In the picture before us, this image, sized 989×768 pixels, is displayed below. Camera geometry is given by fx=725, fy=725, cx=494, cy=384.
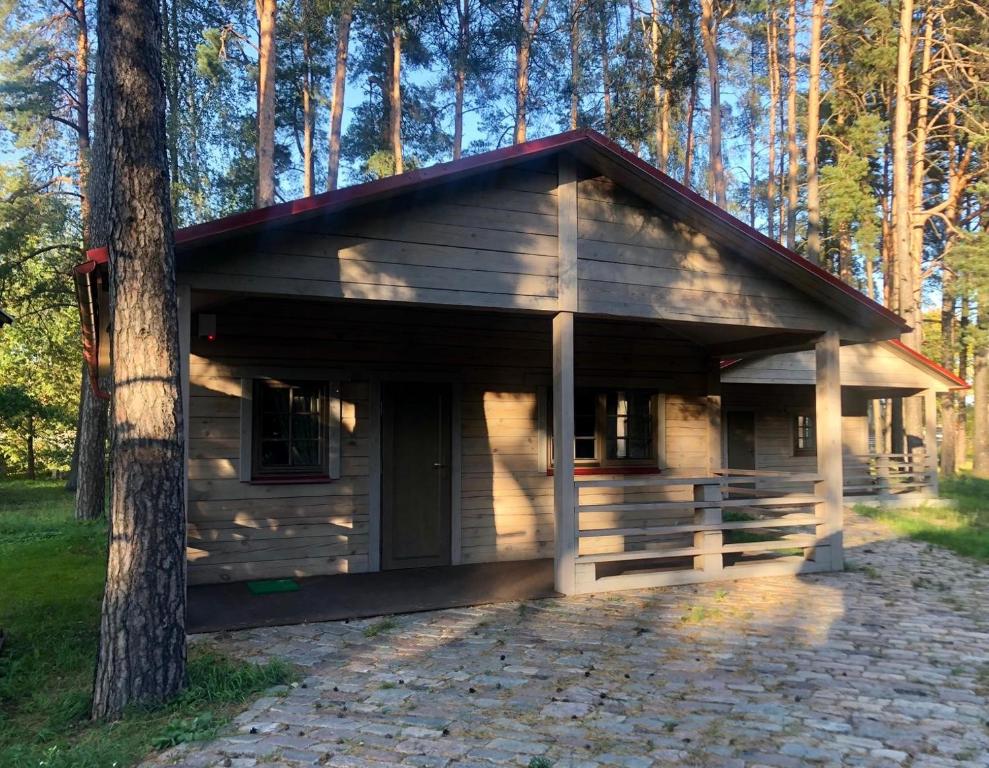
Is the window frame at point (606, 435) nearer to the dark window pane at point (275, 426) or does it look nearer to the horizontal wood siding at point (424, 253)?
the horizontal wood siding at point (424, 253)

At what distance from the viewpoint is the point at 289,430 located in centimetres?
698

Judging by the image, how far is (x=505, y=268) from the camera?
6051 mm

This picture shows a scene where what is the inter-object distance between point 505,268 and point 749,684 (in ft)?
11.7

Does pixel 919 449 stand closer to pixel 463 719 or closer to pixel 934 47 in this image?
pixel 934 47

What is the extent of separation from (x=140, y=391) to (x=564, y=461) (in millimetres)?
3464

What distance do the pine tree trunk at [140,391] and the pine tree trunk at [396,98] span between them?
45.9 feet

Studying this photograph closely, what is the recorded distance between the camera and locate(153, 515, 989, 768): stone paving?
130 inches

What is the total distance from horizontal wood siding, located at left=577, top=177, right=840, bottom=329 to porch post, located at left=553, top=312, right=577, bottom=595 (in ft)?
1.19

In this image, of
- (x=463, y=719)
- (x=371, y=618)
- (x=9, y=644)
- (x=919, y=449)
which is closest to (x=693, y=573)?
(x=371, y=618)

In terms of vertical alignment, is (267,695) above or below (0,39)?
below

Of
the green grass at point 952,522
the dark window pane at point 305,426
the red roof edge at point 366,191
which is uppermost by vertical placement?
the red roof edge at point 366,191

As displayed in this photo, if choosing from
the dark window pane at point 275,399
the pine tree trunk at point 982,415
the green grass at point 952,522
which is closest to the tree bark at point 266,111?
the dark window pane at point 275,399

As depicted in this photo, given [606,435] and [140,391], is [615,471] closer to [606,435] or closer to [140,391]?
[606,435]

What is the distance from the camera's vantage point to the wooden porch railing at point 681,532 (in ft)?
21.0
